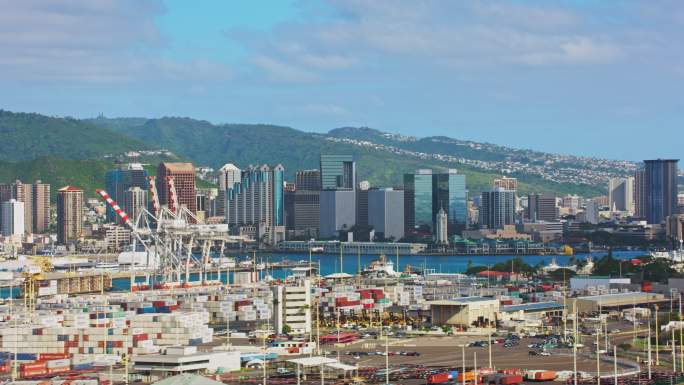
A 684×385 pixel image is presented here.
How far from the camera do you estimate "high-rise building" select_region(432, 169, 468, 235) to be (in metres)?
194

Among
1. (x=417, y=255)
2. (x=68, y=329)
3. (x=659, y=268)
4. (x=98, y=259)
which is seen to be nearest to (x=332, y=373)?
(x=68, y=329)

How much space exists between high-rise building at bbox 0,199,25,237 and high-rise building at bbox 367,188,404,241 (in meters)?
42.5

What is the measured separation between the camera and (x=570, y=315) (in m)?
67.1

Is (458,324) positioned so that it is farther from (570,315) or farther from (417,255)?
(417,255)

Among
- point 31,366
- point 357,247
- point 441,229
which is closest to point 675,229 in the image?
point 441,229

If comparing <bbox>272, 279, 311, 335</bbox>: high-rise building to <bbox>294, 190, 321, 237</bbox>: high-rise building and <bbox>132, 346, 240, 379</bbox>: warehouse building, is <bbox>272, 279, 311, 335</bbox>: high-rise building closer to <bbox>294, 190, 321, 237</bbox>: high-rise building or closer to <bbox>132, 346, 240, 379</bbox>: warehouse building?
<bbox>132, 346, 240, 379</bbox>: warehouse building

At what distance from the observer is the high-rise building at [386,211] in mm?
189500

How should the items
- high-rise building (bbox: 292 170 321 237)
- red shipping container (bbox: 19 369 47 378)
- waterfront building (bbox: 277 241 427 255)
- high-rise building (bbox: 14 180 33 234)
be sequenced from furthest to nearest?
high-rise building (bbox: 292 170 321 237)
high-rise building (bbox: 14 180 33 234)
waterfront building (bbox: 277 241 427 255)
red shipping container (bbox: 19 369 47 378)

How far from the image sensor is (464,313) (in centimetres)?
6356

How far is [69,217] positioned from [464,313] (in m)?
119

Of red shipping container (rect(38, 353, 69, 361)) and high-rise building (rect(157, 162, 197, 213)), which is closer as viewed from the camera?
red shipping container (rect(38, 353, 69, 361))

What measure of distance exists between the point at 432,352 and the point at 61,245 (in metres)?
125

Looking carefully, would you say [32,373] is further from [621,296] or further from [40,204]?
[40,204]

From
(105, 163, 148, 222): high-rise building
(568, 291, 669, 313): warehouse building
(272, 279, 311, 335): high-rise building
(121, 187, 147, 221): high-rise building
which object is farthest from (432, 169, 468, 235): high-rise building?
(272, 279, 311, 335): high-rise building
